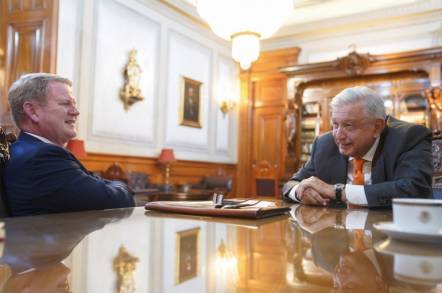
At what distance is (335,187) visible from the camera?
208 cm

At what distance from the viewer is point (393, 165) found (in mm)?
2191

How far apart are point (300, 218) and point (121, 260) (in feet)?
2.88

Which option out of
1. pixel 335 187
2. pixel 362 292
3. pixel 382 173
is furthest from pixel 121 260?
pixel 382 173

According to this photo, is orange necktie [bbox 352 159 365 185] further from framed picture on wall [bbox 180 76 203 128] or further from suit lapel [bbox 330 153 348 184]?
framed picture on wall [bbox 180 76 203 128]

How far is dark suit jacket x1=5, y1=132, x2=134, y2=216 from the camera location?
159cm

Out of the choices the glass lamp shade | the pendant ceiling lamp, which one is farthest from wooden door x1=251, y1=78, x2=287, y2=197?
the pendant ceiling lamp

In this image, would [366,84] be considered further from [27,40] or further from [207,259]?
[207,259]

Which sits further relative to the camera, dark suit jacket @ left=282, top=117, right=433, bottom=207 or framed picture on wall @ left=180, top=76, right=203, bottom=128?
framed picture on wall @ left=180, top=76, right=203, bottom=128

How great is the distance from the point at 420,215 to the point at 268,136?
A: 26.1ft

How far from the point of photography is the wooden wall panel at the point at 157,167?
5.92m

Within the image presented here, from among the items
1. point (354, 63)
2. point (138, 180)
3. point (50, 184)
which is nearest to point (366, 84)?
point (354, 63)

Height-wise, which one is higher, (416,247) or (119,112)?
(119,112)

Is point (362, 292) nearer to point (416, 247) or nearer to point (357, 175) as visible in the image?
point (416, 247)

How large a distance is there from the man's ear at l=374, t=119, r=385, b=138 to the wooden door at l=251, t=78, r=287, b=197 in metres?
5.99
